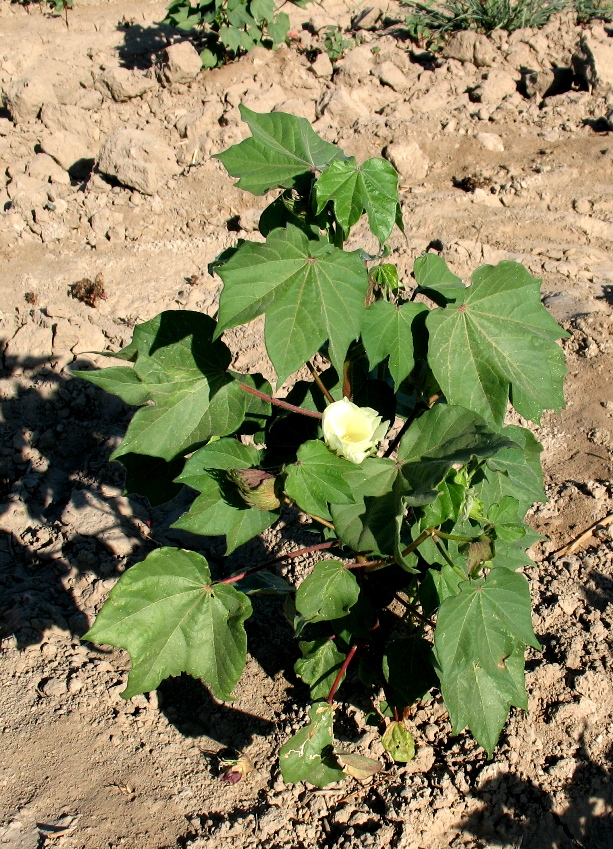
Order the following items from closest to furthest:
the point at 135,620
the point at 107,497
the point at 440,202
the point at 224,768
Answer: the point at 135,620 < the point at 224,768 < the point at 107,497 < the point at 440,202

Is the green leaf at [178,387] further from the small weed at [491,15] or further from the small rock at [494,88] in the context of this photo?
the small weed at [491,15]

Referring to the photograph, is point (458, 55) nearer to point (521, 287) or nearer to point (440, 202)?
point (440, 202)

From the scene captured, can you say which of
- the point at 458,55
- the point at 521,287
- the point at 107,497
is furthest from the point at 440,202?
the point at 521,287

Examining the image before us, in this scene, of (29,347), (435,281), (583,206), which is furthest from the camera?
(583,206)

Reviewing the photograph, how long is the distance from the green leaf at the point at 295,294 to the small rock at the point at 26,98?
4942 mm

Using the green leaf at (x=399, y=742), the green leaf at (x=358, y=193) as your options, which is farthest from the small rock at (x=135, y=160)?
the green leaf at (x=399, y=742)

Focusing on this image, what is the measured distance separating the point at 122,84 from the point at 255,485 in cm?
519

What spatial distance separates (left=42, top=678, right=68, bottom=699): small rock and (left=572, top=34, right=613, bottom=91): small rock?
525cm

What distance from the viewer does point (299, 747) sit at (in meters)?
2.23

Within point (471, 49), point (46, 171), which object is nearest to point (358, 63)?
point (471, 49)

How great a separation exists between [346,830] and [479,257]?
3118 mm

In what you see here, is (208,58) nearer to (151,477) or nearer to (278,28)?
(278,28)

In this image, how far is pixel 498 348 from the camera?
1.94m

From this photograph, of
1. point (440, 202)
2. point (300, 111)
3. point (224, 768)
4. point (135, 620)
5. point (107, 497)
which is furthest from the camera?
point (300, 111)
